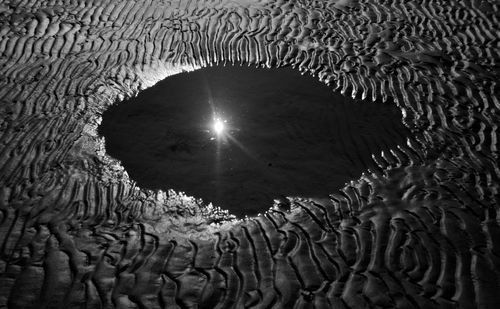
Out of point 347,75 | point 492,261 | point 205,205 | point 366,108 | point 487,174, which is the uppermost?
point 347,75

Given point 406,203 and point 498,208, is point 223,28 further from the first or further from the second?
point 498,208

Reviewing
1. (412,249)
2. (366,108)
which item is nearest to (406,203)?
(412,249)

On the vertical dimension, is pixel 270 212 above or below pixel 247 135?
below

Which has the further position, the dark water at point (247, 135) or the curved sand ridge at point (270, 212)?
the dark water at point (247, 135)

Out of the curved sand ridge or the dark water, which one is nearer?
the curved sand ridge

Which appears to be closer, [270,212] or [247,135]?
[270,212]
